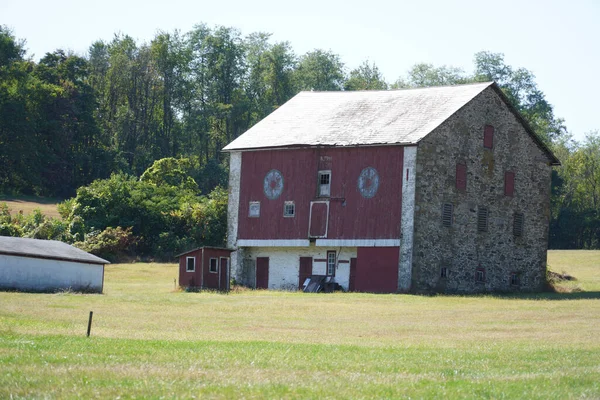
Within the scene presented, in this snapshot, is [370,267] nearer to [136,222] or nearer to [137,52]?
[136,222]

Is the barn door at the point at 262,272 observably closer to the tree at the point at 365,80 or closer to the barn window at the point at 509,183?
the barn window at the point at 509,183

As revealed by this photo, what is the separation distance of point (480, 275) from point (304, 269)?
926 centimetres

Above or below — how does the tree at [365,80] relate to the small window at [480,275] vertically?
above

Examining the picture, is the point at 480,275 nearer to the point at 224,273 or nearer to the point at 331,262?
the point at 331,262

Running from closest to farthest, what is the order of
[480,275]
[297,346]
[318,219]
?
[297,346] < [318,219] < [480,275]

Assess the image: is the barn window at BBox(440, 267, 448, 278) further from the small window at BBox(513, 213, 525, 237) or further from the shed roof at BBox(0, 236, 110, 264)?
the shed roof at BBox(0, 236, 110, 264)

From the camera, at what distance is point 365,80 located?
392 ft

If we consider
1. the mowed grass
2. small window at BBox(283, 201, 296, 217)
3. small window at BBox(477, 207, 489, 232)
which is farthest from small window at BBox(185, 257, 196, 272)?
the mowed grass

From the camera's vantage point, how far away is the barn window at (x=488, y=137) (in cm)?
5786

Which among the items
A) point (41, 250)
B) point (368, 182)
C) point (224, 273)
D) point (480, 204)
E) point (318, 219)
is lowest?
point (224, 273)

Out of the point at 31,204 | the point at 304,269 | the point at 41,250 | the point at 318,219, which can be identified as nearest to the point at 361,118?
the point at 318,219

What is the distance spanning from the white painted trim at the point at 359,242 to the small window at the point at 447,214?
3.14 m

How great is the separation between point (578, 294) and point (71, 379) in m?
40.3

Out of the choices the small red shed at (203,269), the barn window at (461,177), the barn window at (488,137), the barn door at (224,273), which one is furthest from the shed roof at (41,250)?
the barn window at (488,137)
